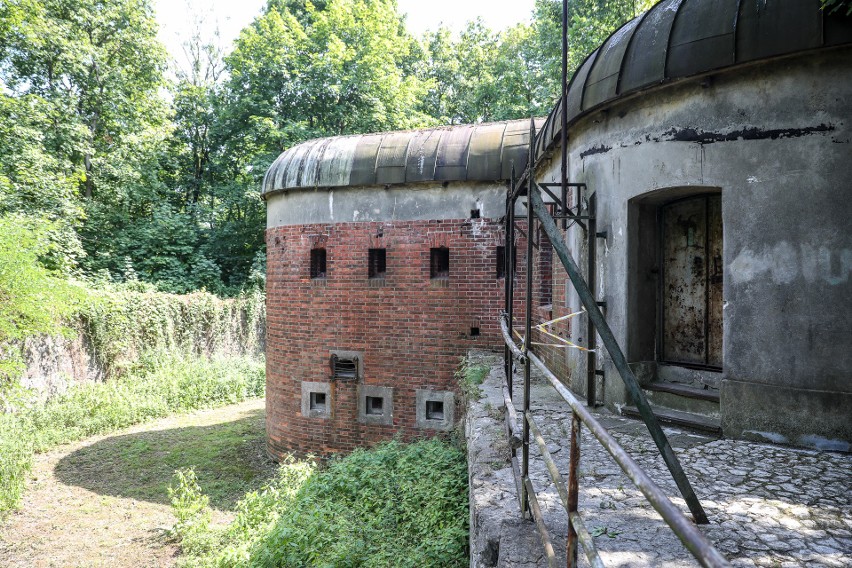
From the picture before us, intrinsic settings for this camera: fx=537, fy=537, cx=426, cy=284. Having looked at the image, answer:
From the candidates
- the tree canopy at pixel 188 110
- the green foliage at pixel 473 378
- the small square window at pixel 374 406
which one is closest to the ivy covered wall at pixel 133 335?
the tree canopy at pixel 188 110

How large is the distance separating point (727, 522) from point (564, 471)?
940 mm

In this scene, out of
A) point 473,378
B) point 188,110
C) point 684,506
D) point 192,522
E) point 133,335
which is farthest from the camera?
point 188,110

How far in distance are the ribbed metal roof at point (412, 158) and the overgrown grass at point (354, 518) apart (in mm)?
4221

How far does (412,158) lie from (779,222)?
19.2 ft

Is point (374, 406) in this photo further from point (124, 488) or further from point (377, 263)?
point (124, 488)

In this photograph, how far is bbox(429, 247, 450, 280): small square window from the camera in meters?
8.73

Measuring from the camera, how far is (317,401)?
938 cm

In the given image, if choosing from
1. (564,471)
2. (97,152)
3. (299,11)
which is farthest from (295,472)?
(299,11)

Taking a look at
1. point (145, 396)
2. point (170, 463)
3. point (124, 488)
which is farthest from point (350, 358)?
point (145, 396)

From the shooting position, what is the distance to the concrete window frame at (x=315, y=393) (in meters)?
9.18

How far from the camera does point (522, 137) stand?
8.47 metres

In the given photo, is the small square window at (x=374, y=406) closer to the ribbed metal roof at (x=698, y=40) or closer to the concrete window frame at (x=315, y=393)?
the concrete window frame at (x=315, y=393)

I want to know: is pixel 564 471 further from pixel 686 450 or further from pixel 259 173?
pixel 259 173

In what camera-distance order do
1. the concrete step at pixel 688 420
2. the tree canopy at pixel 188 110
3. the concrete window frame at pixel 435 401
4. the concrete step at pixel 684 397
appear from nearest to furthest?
1. the concrete step at pixel 688 420
2. the concrete step at pixel 684 397
3. the concrete window frame at pixel 435 401
4. the tree canopy at pixel 188 110
